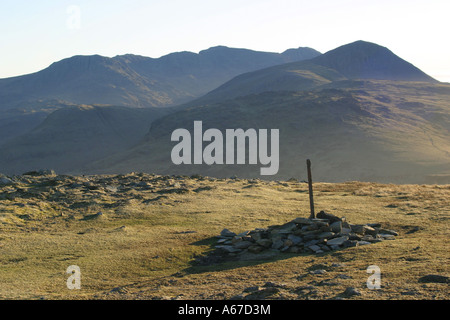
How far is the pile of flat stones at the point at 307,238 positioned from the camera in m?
17.8

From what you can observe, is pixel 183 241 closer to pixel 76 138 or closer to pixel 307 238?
pixel 307 238

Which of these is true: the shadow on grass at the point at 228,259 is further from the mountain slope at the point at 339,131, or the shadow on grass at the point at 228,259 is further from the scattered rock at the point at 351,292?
the mountain slope at the point at 339,131

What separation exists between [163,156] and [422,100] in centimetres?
8346

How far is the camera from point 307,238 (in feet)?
60.6

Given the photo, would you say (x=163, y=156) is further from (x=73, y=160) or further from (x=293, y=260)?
(x=293, y=260)

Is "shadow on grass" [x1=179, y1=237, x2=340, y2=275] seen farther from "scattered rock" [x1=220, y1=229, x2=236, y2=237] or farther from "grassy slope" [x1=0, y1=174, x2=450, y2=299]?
"scattered rock" [x1=220, y1=229, x2=236, y2=237]

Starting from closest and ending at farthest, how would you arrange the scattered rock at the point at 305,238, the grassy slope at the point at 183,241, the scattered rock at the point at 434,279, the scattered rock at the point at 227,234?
the scattered rock at the point at 434,279, the grassy slope at the point at 183,241, the scattered rock at the point at 305,238, the scattered rock at the point at 227,234

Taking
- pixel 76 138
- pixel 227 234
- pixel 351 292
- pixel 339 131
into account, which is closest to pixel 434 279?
pixel 351 292

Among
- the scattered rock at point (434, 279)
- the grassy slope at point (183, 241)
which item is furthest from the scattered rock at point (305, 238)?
the scattered rock at point (434, 279)

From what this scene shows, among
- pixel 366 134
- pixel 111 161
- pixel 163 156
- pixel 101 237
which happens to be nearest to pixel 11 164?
pixel 111 161

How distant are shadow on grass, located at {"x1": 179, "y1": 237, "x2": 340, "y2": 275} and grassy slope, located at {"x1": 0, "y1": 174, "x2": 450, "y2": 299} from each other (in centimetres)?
15

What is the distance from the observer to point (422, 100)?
134 meters

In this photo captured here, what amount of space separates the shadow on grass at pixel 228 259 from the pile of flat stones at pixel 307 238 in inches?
10.5
